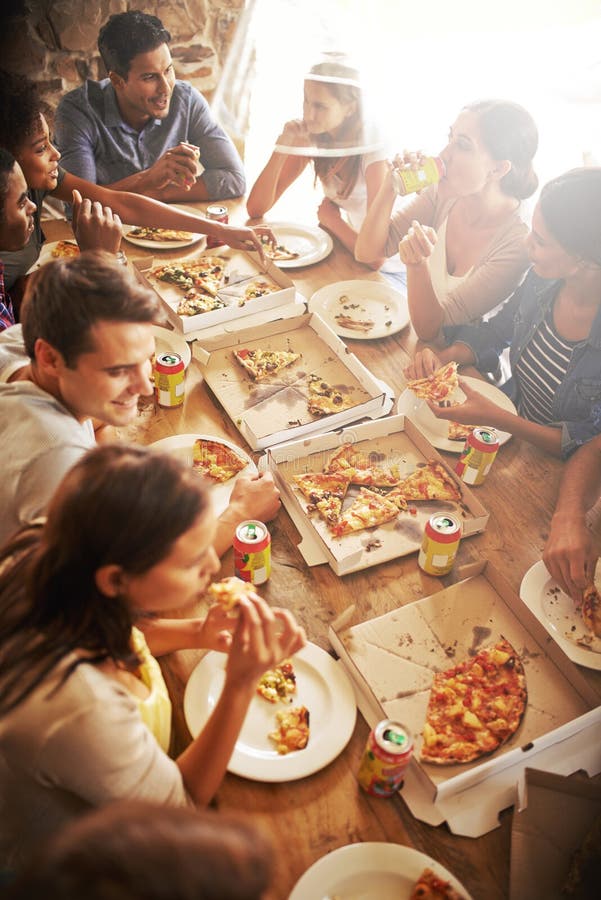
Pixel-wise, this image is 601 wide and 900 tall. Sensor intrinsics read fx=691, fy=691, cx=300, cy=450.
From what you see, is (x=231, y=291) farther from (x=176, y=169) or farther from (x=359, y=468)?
(x=359, y=468)

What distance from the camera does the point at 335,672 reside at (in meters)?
1.60

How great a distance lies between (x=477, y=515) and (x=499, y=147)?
148 centimetres

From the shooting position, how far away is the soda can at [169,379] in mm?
2232

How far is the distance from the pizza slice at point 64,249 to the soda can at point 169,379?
2.98 ft

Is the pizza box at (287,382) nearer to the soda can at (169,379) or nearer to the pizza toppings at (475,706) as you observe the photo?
the soda can at (169,379)

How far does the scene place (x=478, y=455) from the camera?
6.64 feet

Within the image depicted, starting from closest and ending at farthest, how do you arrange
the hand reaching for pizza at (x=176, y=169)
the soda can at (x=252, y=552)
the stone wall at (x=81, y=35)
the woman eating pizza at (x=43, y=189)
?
1. the soda can at (x=252, y=552)
2. the woman eating pizza at (x=43, y=189)
3. the hand reaching for pizza at (x=176, y=169)
4. the stone wall at (x=81, y=35)

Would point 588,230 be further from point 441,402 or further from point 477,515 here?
point 477,515

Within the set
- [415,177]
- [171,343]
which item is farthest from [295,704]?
[415,177]

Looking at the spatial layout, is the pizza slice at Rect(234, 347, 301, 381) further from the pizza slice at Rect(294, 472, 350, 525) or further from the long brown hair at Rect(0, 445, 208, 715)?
the long brown hair at Rect(0, 445, 208, 715)

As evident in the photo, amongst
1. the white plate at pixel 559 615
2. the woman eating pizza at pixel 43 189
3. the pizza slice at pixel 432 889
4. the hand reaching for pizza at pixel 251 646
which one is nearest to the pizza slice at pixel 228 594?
the hand reaching for pizza at pixel 251 646

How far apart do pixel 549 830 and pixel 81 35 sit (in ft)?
14.3

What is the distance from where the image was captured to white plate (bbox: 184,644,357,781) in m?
1.42

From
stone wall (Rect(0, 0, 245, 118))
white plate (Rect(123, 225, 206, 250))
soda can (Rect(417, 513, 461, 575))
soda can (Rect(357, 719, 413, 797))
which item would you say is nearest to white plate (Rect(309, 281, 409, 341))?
white plate (Rect(123, 225, 206, 250))
